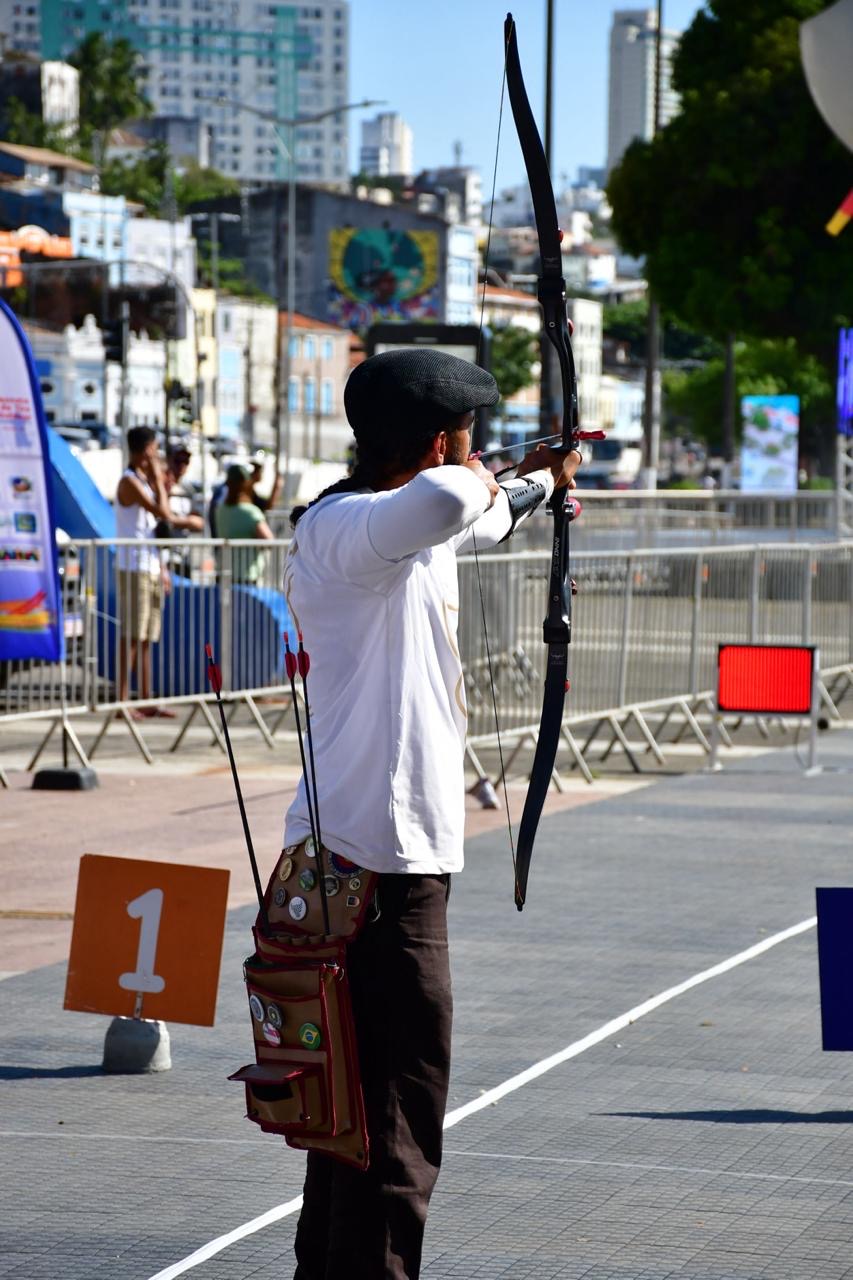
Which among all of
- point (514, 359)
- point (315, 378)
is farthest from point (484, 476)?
point (514, 359)

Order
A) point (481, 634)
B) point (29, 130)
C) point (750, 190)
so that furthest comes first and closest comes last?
1. point (29, 130)
2. point (750, 190)
3. point (481, 634)

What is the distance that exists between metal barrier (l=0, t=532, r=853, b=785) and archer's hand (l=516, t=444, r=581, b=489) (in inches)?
302

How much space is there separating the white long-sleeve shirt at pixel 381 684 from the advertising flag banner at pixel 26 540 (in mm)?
8341

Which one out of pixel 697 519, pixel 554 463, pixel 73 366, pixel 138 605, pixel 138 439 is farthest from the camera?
pixel 73 366

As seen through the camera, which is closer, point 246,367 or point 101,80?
point 246,367

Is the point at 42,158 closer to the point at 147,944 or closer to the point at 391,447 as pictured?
the point at 147,944

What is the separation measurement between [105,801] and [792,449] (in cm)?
2511

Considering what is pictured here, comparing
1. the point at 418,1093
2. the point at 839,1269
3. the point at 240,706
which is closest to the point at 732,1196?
the point at 839,1269

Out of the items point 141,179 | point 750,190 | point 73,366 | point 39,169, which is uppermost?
point 141,179

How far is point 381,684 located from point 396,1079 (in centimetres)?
70

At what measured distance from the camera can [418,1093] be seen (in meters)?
3.99

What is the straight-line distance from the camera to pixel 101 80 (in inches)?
5094

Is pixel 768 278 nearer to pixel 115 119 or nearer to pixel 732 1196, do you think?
pixel 732 1196

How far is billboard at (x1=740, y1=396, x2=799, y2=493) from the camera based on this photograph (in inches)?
1390
